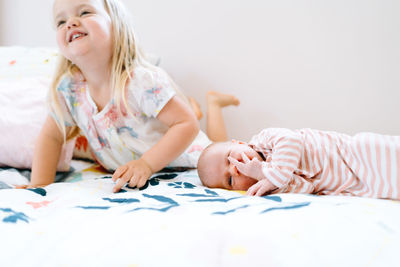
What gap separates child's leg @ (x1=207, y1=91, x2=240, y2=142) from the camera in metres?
1.43

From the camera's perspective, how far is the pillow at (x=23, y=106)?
1.13 m

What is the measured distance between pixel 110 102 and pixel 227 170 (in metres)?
0.42

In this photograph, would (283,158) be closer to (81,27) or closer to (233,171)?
(233,171)

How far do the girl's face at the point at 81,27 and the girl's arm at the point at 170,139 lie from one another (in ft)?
0.87

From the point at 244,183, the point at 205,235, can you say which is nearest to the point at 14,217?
the point at 205,235

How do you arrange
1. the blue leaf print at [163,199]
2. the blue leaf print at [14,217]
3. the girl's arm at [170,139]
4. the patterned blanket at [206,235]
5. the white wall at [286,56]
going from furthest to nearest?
1. the white wall at [286,56]
2. the girl's arm at [170,139]
3. the blue leaf print at [163,199]
4. the blue leaf print at [14,217]
5. the patterned blanket at [206,235]

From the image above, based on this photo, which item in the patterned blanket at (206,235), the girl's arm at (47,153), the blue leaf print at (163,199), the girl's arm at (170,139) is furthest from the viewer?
the girl's arm at (47,153)

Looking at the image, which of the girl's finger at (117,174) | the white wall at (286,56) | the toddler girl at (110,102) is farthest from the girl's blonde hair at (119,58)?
the white wall at (286,56)

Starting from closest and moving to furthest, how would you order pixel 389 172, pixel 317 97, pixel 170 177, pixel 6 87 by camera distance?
1. pixel 389 172
2. pixel 170 177
3. pixel 6 87
4. pixel 317 97

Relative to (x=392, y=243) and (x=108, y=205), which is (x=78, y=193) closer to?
(x=108, y=205)

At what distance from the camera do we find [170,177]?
41.2 inches

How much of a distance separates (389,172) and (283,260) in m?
0.47

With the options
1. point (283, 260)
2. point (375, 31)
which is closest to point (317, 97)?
point (375, 31)

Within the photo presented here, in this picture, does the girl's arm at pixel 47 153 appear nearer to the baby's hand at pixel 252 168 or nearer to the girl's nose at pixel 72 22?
the girl's nose at pixel 72 22
